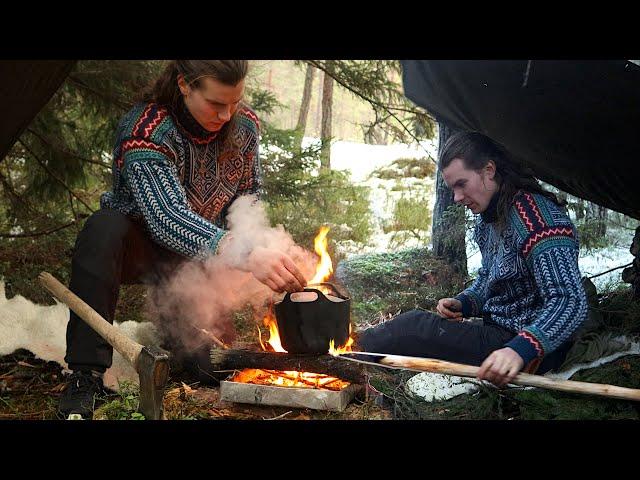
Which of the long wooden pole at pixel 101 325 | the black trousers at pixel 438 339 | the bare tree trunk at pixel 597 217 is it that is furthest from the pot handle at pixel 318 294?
the bare tree trunk at pixel 597 217

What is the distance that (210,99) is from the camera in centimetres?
285

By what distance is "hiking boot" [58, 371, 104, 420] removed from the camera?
2637mm

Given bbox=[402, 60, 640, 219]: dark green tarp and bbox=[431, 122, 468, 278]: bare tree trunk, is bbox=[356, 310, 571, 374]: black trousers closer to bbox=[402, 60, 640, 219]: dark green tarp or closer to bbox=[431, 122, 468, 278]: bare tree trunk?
bbox=[431, 122, 468, 278]: bare tree trunk

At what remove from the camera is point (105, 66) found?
3.51m

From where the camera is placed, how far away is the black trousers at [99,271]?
8.87 ft

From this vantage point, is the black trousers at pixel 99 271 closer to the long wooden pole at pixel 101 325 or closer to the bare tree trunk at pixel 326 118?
the long wooden pole at pixel 101 325

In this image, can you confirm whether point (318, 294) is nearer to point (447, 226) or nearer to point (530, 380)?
point (447, 226)

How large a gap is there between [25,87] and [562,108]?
2210 millimetres

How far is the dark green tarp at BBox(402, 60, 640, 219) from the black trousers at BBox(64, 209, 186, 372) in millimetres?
1334

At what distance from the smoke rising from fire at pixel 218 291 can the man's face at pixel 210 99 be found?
425 mm

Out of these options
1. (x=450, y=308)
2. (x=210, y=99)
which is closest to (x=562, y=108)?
(x=450, y=308)

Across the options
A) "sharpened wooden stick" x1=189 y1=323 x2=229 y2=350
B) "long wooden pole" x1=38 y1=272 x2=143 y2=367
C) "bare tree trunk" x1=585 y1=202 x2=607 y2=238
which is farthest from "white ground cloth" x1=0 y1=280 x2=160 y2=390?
"bare tree trunk" x1=585 y1=202 x2=607 y2=238
